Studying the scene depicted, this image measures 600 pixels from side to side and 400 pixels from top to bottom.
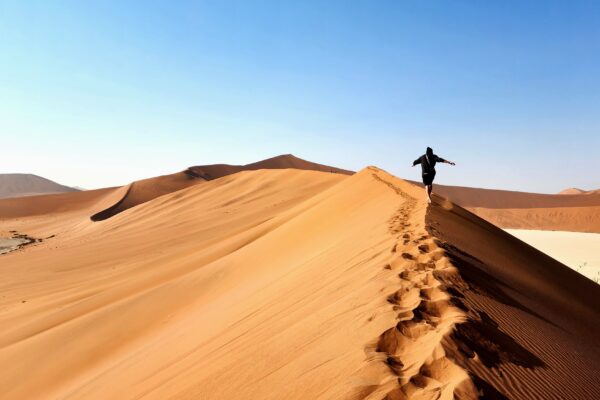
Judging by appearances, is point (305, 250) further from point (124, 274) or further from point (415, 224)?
point (124, 274)

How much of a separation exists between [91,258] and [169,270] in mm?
6401

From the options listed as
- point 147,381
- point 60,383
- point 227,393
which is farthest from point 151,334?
point 227,393

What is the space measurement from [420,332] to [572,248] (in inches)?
762

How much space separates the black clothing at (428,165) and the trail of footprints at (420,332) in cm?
485

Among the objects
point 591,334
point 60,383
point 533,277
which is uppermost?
point 533,277

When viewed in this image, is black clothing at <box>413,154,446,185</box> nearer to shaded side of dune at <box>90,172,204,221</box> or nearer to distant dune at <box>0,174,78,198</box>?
shaded side of dune at <box>90,172,204,221</box>

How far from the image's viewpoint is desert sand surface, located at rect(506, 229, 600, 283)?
1414 centimetres

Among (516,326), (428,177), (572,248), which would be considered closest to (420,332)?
(516,326)

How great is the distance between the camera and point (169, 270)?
32.6ft

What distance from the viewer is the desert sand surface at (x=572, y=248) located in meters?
14.1

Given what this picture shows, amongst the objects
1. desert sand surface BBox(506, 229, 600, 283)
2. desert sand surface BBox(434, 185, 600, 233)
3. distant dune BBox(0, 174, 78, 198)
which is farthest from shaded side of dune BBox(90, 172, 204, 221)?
distant dune BBox(0, 174, 78, 198)

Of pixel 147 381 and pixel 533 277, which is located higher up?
pixel 533 277

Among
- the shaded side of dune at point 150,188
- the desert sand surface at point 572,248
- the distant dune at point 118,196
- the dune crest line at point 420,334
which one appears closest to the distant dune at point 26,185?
the distant dune at point 118,196

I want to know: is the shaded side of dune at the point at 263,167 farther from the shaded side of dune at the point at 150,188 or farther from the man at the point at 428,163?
the man at the point at 428,163
